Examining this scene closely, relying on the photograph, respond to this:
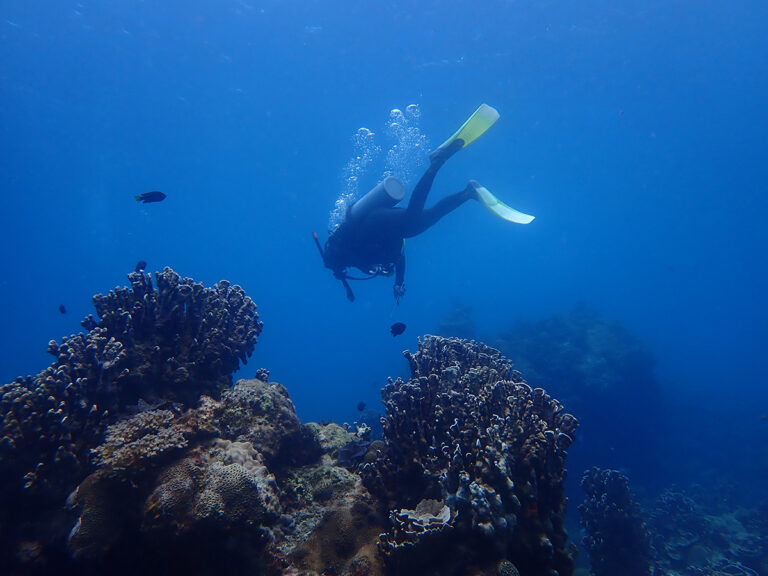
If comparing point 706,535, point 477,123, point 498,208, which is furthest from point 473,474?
point 706,535

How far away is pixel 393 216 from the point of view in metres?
11.1

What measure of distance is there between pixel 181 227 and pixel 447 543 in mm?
90705

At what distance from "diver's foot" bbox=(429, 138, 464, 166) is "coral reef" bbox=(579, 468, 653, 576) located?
32.9ft

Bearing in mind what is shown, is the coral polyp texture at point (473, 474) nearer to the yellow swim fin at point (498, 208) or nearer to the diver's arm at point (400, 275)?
the yellow swim fin at point (498, 208)

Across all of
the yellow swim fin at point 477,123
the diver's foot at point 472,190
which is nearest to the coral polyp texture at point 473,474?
the diver's foot at point 472,190

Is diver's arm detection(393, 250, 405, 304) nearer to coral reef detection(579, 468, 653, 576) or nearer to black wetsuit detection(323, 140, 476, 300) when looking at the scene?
black wetsuit detection(323, 140, 476, 300)

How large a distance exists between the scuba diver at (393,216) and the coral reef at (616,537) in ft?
25.4

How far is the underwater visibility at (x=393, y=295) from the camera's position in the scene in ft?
12.0

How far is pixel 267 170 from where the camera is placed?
52406 mm

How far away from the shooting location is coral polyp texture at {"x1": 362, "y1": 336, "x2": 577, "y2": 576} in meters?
3.29

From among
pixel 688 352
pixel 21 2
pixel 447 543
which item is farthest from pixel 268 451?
pixel 688 352

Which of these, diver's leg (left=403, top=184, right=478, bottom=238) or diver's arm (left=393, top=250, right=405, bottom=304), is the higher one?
diver's leg (left=403, top=184, right=478, bottom=238)

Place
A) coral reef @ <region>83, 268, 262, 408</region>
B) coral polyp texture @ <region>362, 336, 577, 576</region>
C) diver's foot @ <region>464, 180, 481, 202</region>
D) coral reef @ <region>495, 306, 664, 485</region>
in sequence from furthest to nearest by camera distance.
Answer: coral reef @ <region>495, 306, 664, 485</region> → diver's foot @ <region>464, 180, 481, 202</region> → coral reef @ <region>83, 268, 262, 408</region> → coral polyp texture @ <region>362, 336, 577, 576</region>

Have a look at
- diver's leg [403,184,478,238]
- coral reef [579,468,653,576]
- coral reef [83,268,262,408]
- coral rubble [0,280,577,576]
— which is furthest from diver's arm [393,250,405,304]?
coral reef [579,468,653,576]
